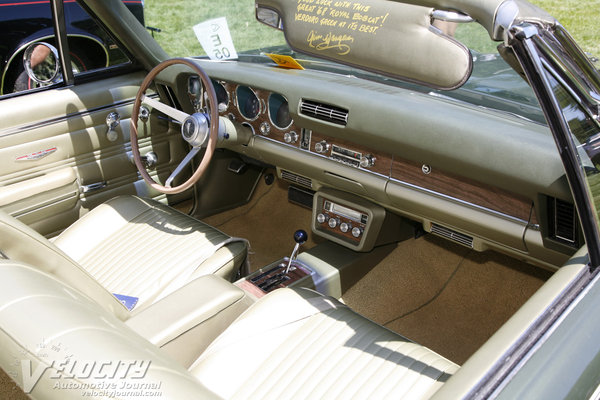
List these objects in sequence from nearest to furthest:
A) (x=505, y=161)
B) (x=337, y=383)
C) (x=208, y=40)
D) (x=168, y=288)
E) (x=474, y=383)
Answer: (x=474, y=383) → (x=337, y=383) → (x=505, y=161) → (x=168, y=288) → (x=208, y=40)

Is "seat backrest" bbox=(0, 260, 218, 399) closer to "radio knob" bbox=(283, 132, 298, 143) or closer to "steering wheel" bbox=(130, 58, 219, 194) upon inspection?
"steering wheel" bbox=(130, 58, 219, 194)

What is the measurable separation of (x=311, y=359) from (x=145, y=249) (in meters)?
1.02

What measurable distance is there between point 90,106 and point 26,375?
2.07m

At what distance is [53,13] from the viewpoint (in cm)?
271

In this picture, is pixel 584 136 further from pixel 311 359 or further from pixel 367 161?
pixel 367 161

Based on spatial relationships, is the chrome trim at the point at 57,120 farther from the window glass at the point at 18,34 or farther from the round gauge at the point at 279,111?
the round gauge at the point at 279,111

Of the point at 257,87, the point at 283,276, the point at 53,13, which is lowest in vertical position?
the point at 283,276

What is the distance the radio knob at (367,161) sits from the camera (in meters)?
2.40

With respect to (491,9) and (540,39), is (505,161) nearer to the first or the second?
(540,39)

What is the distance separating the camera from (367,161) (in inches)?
95.0

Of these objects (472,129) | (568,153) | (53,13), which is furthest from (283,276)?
(53,13)

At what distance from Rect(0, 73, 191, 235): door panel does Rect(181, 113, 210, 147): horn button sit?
23.5 inches

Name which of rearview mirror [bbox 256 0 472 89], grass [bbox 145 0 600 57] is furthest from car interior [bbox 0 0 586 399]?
rearview mirror [bbox 256 0 472 89]

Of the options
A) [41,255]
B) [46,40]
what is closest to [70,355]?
[41,255]
